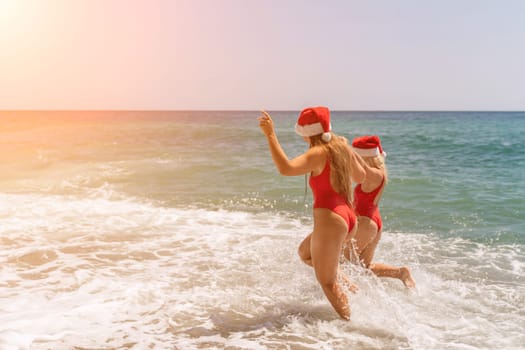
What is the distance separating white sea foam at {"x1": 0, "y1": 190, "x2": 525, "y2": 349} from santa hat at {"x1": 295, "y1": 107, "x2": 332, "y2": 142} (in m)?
1.86

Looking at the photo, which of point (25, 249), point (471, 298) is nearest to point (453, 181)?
point (471, 298)

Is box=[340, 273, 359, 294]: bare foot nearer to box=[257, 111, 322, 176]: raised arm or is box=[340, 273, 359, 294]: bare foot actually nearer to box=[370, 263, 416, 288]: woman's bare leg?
box=[370, 263, 416, 288]: woman's bare leg

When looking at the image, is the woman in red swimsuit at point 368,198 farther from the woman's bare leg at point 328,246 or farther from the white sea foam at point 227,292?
the woman's bare leg at point 328,246

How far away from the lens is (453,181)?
48.1 ft

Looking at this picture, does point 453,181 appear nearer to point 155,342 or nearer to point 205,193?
point 205,193

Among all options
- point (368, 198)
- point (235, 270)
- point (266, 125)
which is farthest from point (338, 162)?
point (235, 270)

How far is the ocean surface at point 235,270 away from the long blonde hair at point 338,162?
1.41m

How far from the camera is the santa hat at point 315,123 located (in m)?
4.22

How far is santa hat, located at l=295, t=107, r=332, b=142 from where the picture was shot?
166 inches

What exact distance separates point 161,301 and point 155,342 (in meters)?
0.98

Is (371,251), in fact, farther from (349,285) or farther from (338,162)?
(338,162)

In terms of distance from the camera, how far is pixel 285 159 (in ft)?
12.6

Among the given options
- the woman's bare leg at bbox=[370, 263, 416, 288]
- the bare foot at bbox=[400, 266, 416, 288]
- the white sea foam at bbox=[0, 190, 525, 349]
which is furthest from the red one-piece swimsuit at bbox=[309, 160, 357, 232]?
the bare foot at bbox=[400, 266, 416, 288]

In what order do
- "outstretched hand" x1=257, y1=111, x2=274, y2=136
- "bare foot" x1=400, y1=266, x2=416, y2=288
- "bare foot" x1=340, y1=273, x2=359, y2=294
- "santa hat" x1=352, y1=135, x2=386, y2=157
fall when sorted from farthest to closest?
1. "bare foot" x1=400, y1=266, x2=416, y2=288
2. "santa hat" x1=352, y1=135, x2=386, y2=157
3. "bare foot" x1=340, y1=273, x2=359, y2=294
4. "outstretched hand" x1=257, y1=111, x2=274, y2=136
